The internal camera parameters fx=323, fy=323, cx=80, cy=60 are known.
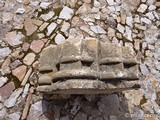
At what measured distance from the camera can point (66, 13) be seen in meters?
2.79

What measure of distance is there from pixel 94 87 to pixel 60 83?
205mm

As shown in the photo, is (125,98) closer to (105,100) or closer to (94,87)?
(105,100)

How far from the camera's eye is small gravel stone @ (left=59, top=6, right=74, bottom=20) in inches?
109

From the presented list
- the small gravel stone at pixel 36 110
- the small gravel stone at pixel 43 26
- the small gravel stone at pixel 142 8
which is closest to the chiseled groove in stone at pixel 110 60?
the small gravel stone at pixel 36 110

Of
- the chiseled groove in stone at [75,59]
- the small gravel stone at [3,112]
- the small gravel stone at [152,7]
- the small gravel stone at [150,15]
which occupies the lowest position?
the small gravel stone at [3,112]

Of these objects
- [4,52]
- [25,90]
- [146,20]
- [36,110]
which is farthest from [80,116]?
[146,20]

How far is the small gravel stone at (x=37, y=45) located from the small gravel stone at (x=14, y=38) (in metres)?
0.10

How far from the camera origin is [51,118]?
7.55 ft

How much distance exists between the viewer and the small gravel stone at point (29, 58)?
8.12 feet

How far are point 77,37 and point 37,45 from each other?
0.33 m

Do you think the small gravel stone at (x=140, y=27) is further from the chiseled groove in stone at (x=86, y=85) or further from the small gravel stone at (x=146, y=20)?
the chiseled groove in stone at (x=86, y=85)

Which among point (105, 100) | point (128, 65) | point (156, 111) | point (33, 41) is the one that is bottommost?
point (156, 111)

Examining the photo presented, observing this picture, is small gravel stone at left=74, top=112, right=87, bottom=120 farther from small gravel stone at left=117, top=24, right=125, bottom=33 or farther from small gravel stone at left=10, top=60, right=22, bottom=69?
small gravel stone at left=117, top=24, right=125, bottom=33

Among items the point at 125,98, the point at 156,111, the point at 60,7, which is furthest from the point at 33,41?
the point at 156,111
